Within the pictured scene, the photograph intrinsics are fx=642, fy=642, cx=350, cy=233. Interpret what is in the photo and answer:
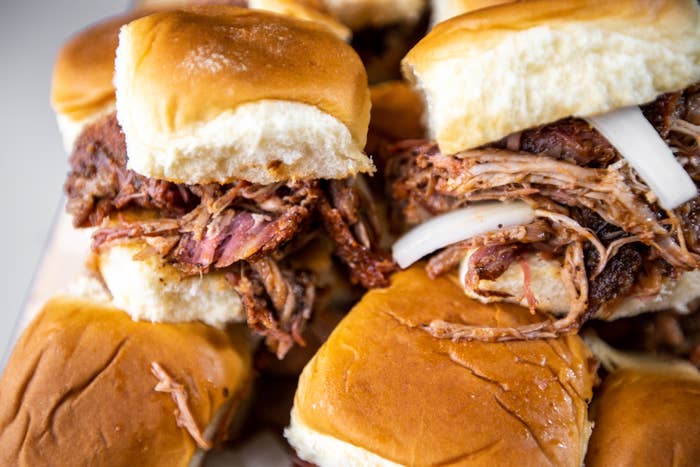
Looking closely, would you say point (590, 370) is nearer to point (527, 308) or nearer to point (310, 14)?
point (527, 308)

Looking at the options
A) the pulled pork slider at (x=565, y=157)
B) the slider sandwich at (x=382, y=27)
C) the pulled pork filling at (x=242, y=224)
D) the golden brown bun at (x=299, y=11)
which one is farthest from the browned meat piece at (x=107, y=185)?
the slider sandwich at (x=382, y=27)

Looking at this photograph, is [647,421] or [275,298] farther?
[275,298]

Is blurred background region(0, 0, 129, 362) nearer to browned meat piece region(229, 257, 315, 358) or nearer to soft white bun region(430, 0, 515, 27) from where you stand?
browned meat piece region(229, 257, 315, 358)

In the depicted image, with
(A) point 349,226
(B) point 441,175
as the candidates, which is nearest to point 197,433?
(A) point 349,226

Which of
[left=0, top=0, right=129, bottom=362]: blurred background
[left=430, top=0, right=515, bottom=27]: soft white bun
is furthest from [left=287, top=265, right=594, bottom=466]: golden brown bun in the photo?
[left=0, top=0, right=129, bottom=362]: blurred background

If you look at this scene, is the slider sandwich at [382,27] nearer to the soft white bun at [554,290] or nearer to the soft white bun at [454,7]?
the soft white bun at [454,7]

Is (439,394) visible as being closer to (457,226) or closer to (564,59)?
(457,226)

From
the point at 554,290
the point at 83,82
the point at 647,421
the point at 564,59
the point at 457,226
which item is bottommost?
the point at 647,421

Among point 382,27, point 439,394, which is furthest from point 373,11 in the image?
point 439,394
